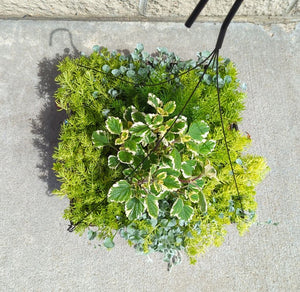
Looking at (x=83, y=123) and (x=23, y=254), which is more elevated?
(x=83, y=123)

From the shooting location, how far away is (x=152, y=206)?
39.7 inches

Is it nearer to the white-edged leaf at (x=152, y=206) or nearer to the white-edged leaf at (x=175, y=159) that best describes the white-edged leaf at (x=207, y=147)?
the white-edged leaf at (x=175, y=159)

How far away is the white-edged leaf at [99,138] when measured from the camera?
3.55 feet

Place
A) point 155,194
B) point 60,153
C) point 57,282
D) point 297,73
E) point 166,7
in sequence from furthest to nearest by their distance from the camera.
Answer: point 297,73 < point 166,7 < point 57,282 < point 60,153 < point 155,194

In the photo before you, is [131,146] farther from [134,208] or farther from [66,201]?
[66,201]

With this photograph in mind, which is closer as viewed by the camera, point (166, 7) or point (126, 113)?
point (126, 113)

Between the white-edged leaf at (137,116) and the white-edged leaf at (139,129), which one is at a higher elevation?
the white-edged leaf at (137,116)

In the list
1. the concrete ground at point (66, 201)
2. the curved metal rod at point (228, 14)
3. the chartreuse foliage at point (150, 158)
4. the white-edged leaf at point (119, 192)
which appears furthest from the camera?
the concrete ground at point (66, 201)

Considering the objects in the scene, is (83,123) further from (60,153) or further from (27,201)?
(27,201)

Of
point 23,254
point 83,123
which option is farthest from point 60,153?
point 23,254

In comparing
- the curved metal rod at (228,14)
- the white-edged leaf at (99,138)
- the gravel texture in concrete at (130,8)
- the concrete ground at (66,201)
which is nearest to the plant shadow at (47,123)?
the concrete ground at (66,201)

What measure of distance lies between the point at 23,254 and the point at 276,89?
170 centimetres

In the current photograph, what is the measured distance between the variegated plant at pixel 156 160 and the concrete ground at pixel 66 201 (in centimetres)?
61

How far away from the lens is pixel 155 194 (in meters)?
1.03
